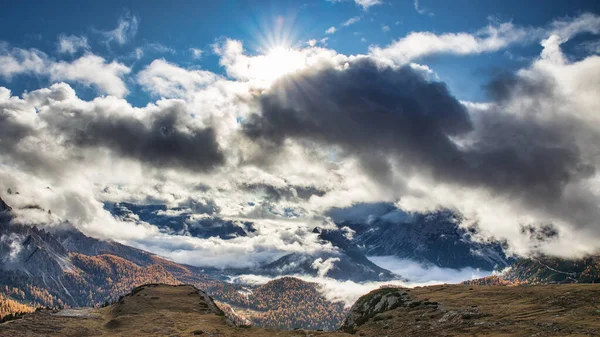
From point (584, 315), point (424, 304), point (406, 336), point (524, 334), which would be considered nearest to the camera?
point (524, 334)

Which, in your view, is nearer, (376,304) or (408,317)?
(408,317)

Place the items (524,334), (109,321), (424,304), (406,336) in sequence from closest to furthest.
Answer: (524,334) < (406,336) < (424,304) < (109,321)

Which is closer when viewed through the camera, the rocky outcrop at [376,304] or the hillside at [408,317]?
the hillside at [408,317]

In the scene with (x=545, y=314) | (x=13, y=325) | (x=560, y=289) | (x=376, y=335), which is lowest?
(x=13, y=325)

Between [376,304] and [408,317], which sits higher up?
[376,304]

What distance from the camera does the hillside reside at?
66.1 meters

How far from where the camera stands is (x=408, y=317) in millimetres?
96688

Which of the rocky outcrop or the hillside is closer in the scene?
the hillside

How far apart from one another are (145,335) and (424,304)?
69652 millimetres

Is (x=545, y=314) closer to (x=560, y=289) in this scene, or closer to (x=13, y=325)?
(x=560, y=289)

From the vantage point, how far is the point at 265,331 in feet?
337

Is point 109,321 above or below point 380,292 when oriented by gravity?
below

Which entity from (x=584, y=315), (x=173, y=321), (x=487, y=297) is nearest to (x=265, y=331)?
(x=173, y=321)

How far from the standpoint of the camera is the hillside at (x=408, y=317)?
66.1 metres
